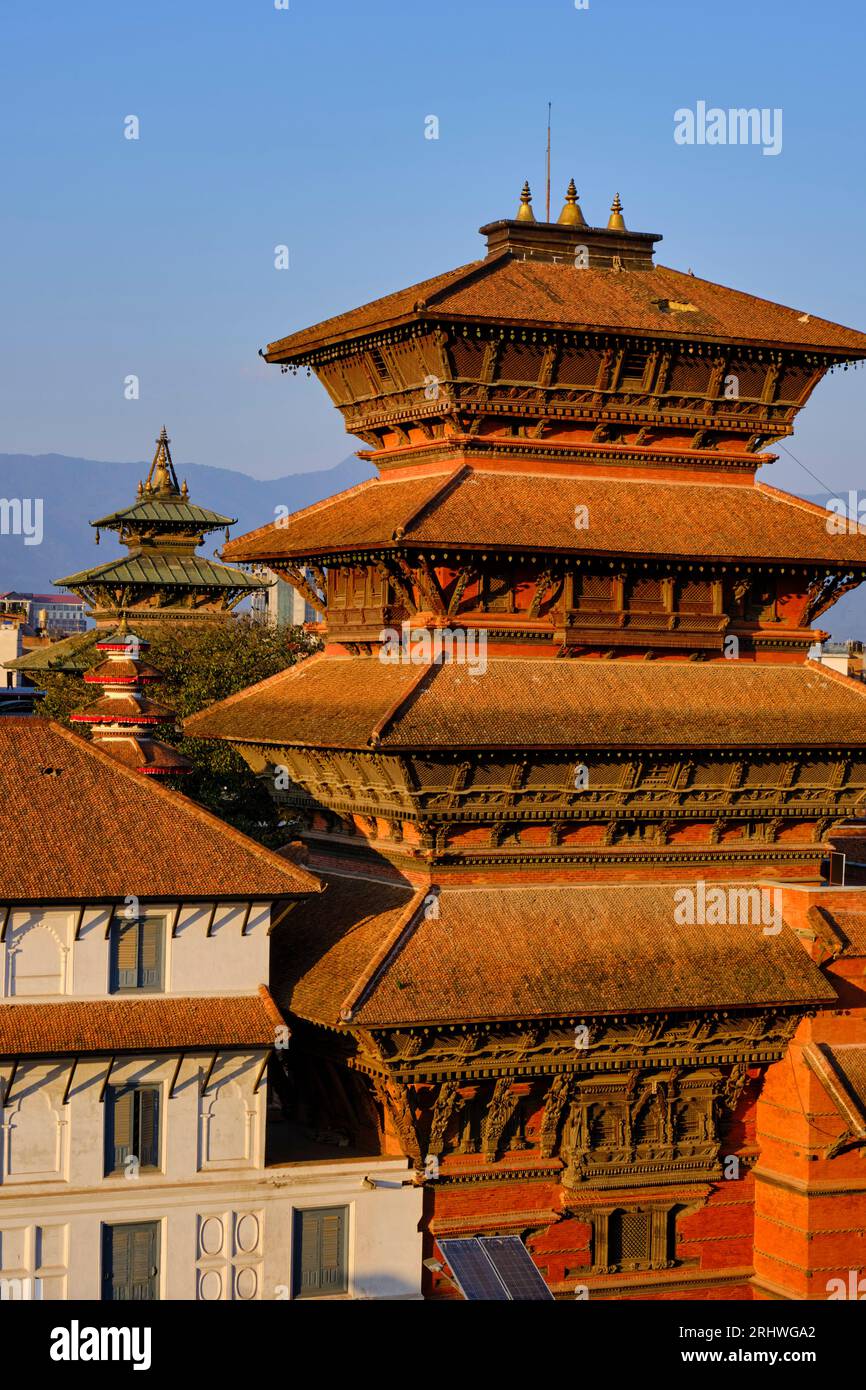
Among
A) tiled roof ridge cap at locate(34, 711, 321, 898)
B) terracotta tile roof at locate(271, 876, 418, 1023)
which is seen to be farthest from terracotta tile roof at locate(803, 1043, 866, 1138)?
tiled roof ridge cap at locate(34, 711, 321, 898)

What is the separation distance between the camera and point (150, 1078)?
35.6 m

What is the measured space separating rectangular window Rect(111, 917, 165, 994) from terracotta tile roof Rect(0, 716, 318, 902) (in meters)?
0.79

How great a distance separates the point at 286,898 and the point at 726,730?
28.9 feet

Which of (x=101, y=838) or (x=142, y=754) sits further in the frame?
(x=142, y=754)

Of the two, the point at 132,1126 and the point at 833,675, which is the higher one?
the point at 833,675

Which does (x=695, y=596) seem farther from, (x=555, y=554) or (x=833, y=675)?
(x=555, y=554)

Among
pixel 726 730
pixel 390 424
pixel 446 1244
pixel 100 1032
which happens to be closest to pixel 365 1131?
pixel 446 1244

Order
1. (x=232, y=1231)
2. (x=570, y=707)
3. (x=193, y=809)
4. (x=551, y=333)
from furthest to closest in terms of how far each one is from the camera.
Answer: (x=551, y=333) < (x=570, y=707) < (x=193, y=809) < (x=232, y=1231)

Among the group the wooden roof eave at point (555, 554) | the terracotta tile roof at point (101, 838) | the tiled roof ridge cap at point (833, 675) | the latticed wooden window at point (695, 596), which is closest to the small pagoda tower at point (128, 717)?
the terracotta tile roof at point (101, 838)

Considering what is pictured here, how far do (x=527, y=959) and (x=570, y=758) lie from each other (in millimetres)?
3693

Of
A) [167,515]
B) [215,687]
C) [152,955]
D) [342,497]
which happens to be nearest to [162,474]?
[167,515]

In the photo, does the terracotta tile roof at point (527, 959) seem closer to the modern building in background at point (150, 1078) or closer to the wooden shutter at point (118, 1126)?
the modern building in background at point (150, 1078)

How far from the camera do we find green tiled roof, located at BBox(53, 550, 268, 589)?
8100 centimetres

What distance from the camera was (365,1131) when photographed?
128ft
